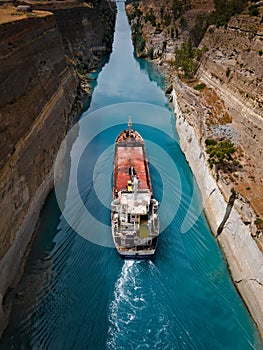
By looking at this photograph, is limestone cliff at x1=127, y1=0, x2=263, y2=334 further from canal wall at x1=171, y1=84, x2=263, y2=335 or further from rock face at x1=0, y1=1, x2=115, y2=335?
rock face at x1=0, y1=1, x2=115, y2=335

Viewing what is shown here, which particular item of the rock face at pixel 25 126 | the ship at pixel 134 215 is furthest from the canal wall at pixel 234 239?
the rock face at pixel 25 126

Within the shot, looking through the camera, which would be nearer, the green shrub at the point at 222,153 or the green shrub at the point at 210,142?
the green shrub at the point at 222,153

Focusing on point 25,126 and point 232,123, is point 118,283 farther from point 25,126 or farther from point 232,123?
point 232,123

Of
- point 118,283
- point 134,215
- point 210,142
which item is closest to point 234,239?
point 134,215

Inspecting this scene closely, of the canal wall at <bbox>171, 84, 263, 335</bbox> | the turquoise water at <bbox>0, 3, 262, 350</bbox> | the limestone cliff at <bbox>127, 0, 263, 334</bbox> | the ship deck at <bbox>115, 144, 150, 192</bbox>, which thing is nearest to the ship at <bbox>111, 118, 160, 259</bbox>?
the ship deck at <bbox>115, 144, 150, 192</bbox>

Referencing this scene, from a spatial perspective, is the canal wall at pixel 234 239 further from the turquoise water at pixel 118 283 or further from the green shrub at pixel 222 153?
the green shrub at pixel 222 153
